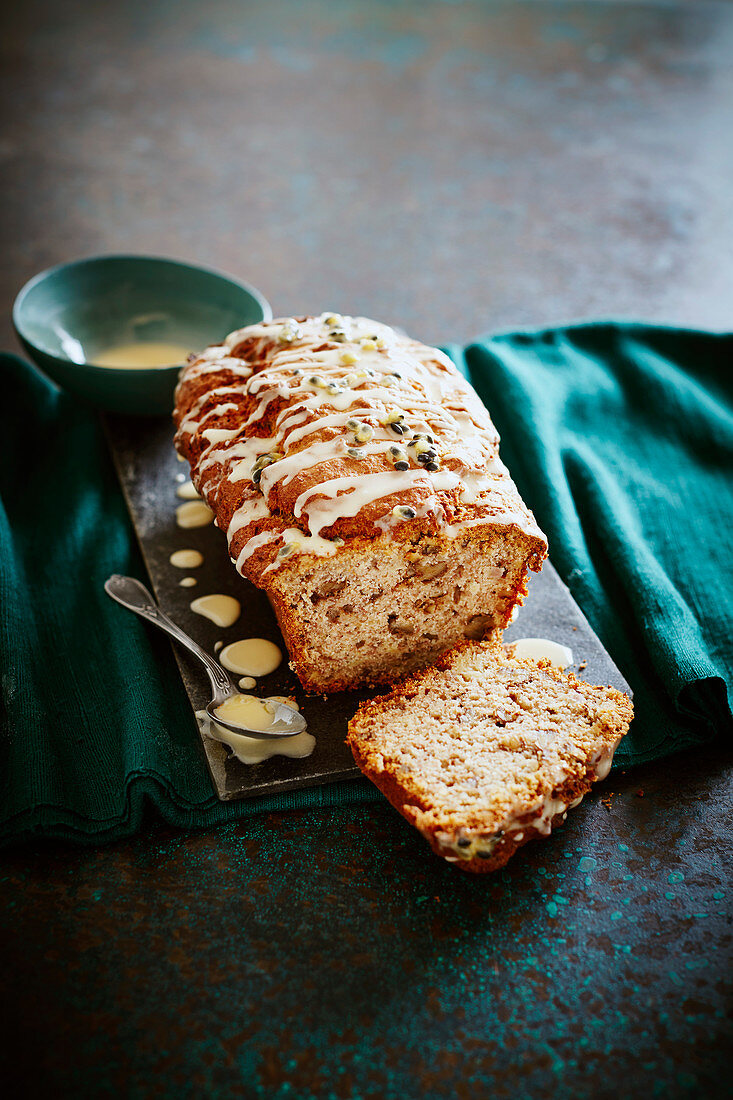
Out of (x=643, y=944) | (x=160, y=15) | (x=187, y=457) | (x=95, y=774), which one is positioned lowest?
(x=95, y=774)

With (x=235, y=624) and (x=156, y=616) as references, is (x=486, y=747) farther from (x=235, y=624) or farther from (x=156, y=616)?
→ (x=156, y=616)

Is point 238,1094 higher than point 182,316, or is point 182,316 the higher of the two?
point 182,316

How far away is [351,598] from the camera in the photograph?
2695mm

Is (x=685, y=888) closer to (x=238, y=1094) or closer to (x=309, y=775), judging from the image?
(x=309, y=775)

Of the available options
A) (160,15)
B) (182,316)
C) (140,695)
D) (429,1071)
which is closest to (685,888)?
(429,1071)

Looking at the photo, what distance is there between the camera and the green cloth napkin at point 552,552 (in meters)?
2.63

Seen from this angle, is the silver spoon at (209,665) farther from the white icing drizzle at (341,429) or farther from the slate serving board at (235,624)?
the white icing drizzle at (341,429)

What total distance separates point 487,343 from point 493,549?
175cm

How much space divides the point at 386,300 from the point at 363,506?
277 cm

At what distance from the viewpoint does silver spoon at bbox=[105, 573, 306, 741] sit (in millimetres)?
2662

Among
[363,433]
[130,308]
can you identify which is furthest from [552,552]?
[130,308]

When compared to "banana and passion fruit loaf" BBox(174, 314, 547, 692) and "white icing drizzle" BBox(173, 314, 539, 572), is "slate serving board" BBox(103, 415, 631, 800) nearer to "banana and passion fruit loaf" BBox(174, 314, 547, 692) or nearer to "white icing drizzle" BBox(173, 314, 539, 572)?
"banana and passion fruit loaf" BBox(174, 314, 547, 692)

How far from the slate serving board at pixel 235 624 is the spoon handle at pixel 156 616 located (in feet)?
0.16

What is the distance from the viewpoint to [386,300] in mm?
5074
